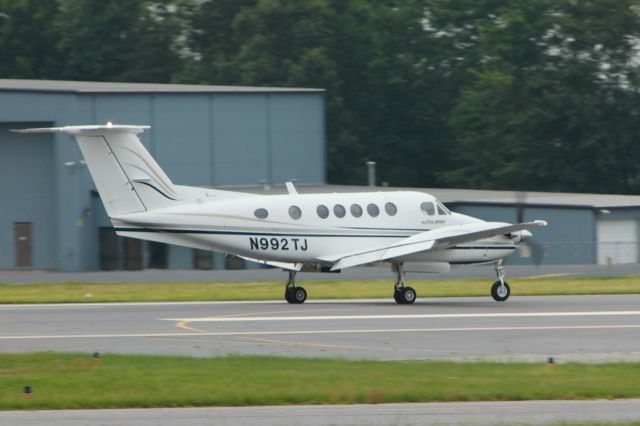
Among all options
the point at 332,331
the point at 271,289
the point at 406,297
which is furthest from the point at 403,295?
the point at 271,289

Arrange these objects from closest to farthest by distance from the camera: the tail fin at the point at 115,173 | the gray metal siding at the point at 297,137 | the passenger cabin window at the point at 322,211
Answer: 1. the tail fin at the point at 115,173
2. the passenger cabin window at the point at 322,211
3. the gray metal siding at the point at 297,137

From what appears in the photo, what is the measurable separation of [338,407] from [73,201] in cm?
3738

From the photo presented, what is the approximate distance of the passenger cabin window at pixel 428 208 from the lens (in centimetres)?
3020

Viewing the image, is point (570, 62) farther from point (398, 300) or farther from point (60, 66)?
point (398, 300)

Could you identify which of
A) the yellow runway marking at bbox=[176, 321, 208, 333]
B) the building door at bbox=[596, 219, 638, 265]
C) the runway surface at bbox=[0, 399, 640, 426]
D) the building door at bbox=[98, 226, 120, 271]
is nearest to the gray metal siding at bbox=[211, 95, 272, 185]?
the building door at bbox=[98, 226, 120, 271]

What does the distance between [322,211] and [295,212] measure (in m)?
0.77

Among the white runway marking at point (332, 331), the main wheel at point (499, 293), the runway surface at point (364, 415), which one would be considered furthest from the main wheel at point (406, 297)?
the runway surface at point (364, 415)

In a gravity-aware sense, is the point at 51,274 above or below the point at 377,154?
below

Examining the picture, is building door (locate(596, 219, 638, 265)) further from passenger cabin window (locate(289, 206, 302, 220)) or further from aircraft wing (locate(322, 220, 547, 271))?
passenger cabin window (locate(289, 206, 302, 220))

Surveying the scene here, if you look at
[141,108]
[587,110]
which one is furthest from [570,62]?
[141,108]

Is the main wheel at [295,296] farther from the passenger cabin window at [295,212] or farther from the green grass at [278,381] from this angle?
the green grass at [278,381]

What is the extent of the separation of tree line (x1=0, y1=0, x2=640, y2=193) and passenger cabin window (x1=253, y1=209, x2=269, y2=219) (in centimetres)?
4285

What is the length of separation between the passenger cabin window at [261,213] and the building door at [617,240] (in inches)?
745

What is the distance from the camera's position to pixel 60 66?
83.6 m
